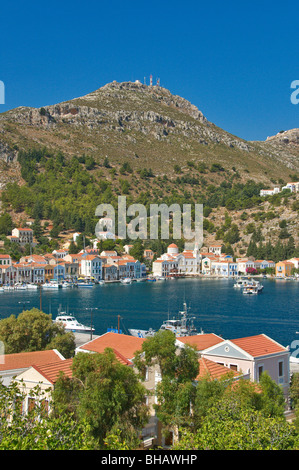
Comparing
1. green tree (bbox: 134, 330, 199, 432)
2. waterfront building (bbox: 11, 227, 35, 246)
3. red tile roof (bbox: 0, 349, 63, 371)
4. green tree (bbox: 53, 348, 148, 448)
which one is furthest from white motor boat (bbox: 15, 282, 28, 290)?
green tree (bbox: 53, 348, 148, 448)

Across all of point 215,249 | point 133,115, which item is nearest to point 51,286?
point 215,249

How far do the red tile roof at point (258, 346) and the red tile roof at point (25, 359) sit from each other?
3876 millimetres

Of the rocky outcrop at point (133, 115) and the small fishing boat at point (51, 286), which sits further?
the rocky outcrop at point (133, 115)

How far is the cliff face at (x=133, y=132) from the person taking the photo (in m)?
83.4

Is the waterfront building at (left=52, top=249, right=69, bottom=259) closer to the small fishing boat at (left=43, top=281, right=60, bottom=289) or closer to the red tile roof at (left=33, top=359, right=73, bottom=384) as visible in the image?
the small fishing boat at (left=43, top=281, right=60, bottom=289)

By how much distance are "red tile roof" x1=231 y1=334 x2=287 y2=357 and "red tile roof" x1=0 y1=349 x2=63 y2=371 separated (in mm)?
3876

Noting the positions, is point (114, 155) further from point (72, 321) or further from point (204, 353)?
point (204, 353)

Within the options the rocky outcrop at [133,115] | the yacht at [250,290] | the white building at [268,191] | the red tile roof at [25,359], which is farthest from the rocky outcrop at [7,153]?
the red tile roof at [25,359]

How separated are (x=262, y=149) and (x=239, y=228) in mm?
46887

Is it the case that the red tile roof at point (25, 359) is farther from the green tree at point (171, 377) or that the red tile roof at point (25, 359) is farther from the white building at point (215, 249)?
the white building at point (215, 249)

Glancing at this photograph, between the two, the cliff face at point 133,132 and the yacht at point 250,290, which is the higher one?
the cliff face at point 133,132

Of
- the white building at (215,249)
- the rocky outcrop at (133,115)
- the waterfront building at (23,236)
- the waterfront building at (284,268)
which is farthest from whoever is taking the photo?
the rocky outcrop at (133,115)

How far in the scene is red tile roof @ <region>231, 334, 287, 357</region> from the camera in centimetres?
1025
